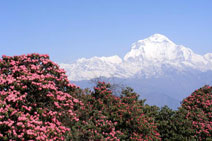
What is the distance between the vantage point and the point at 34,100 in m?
11.2

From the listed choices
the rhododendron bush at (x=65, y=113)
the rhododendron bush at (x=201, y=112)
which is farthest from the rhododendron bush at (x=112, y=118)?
the rhododendron bush at (x=201, y=112)

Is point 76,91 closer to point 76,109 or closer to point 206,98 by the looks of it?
point 76,109

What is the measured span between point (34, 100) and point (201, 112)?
46.3 ft

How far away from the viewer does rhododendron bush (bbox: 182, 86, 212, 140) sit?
60.2 feet

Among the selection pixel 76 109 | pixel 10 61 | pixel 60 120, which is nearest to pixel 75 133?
pixel 60 120

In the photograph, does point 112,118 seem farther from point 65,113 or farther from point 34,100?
point 34,100

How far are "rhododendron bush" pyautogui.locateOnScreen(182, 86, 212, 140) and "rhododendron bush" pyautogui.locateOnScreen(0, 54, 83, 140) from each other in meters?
9.90

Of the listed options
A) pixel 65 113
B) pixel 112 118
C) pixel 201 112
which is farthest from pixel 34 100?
pixel 201 112

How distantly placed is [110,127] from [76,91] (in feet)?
9.15

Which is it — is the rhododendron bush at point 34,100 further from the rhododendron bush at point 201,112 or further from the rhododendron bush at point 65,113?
the rhododendron bush at point 201,112

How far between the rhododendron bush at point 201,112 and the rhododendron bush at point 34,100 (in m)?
9.90

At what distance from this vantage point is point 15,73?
12328 millimetres

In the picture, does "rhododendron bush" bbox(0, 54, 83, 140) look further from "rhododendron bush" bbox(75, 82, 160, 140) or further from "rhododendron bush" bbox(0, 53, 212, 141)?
"rhododendron bush" bbox(75, 82, 160, 140)

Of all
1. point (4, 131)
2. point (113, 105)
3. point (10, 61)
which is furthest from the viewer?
point (113, 105)
